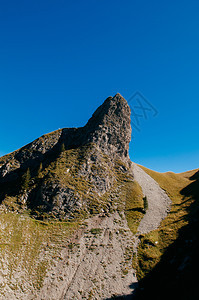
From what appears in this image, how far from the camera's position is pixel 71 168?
72.0 meters

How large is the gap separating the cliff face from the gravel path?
14463mm

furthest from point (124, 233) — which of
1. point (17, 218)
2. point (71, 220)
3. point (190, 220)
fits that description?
point (17, 218)

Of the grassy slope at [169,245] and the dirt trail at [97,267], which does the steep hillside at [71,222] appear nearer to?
the dirt trail at [97,267]

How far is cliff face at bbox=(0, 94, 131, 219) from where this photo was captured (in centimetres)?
5662

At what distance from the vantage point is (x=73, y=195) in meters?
58.9

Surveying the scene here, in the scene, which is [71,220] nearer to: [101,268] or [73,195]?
[73,195]

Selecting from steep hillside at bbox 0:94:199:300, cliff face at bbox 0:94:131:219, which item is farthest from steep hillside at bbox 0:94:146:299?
cliff face at bbox 0:94:131:219

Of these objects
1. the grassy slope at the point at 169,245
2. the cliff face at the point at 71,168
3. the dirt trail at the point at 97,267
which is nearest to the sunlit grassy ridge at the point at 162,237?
the grassy slope at the point at 169,245

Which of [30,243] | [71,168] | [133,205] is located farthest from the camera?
[71,168]

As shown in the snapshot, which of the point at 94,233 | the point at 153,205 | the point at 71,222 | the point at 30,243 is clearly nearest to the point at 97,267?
the point at 94,233

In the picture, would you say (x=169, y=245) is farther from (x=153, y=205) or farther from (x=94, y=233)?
(x=153, y=205)

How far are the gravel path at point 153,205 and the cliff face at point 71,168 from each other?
47.4 feet

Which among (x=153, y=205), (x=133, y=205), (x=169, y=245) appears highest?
(x=133, y=205)

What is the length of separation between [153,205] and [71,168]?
39.9 meters
